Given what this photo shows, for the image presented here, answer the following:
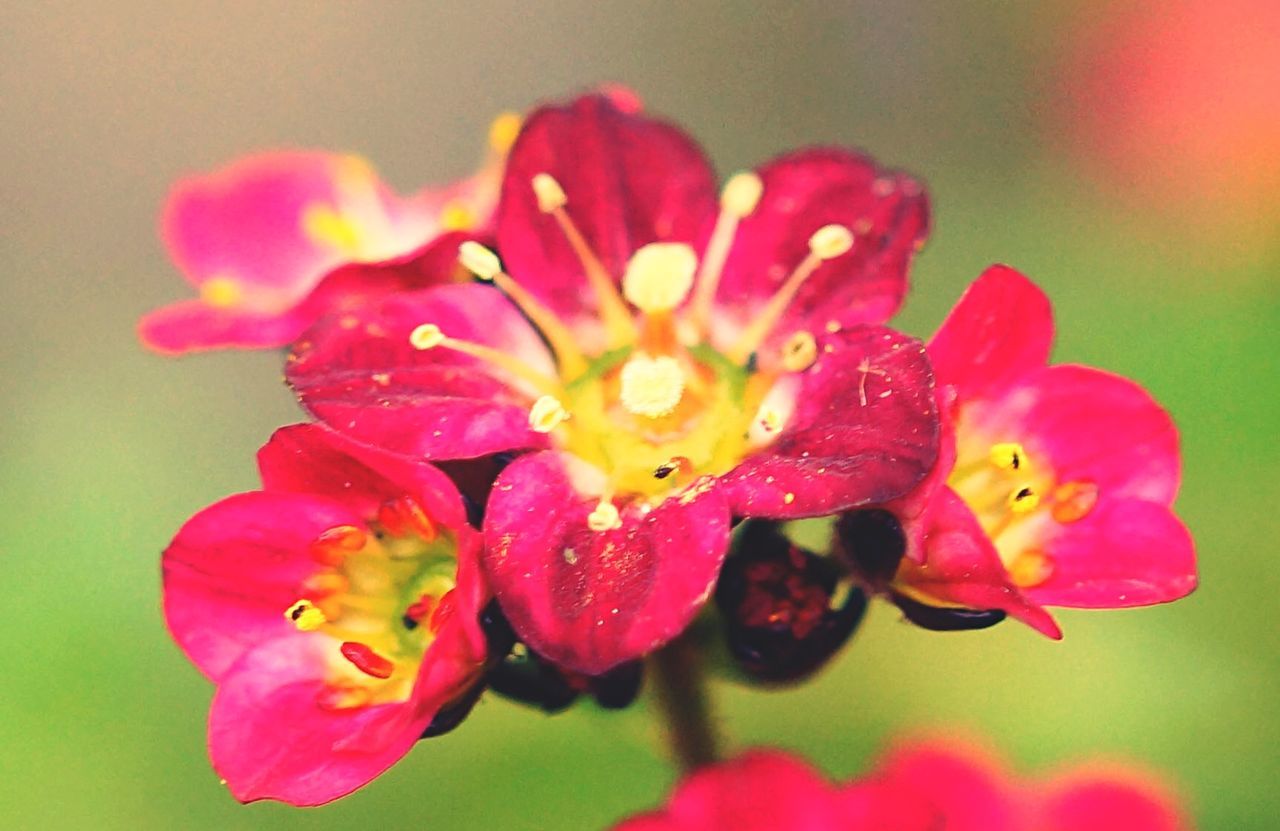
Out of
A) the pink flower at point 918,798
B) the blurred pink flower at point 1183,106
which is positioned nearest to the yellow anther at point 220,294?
the pink flower at point 918,798

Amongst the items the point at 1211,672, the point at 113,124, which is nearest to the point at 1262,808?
the point at 1211,672

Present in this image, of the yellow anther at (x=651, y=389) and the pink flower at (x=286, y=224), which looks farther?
the pink flower at (x=286, y=224)

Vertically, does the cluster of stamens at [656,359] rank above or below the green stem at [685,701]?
above

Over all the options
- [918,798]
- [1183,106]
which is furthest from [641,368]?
[1183,106]

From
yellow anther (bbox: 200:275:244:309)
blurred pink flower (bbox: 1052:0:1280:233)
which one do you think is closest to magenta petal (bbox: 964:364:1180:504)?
yellow anther (bbox: 200:275:244:309)

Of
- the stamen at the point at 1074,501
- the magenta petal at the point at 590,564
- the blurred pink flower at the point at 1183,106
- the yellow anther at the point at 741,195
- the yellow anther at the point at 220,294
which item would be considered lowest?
the blurred pink flower at the point at 1183,106

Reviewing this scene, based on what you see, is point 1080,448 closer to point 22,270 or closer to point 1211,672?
point 1211,672

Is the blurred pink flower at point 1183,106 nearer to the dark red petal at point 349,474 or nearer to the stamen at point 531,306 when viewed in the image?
the stamen at point 531,306
